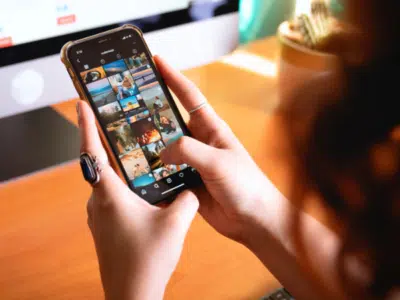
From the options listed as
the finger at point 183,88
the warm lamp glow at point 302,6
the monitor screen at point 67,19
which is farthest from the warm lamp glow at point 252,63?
the finger at point 183,88

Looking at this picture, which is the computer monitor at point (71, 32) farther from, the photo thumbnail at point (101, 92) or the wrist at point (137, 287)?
the wrist at point (137, 287)

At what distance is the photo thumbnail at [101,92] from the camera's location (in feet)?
1.84

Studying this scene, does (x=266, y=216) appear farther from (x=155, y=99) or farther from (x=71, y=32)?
(x=71, y=32)

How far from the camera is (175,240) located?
1.48 ft

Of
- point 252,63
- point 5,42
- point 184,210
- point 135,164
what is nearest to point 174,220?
point 184,210

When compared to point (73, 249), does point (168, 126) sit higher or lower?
higher

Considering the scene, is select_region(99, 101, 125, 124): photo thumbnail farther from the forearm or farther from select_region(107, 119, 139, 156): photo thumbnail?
the forearm

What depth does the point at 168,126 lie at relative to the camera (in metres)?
0.58

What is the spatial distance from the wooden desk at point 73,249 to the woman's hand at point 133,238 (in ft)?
0.28

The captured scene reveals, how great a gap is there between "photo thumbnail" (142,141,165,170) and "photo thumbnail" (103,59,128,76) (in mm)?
87

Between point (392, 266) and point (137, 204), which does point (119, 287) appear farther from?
point (392, 266)

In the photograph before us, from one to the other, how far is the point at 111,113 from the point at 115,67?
0.18 ft

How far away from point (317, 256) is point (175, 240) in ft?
0.49

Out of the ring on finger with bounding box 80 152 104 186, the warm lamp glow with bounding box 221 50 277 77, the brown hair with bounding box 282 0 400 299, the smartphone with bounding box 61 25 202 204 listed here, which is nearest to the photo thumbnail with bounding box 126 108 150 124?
the smartphone with bounding box 61 25 202 204
